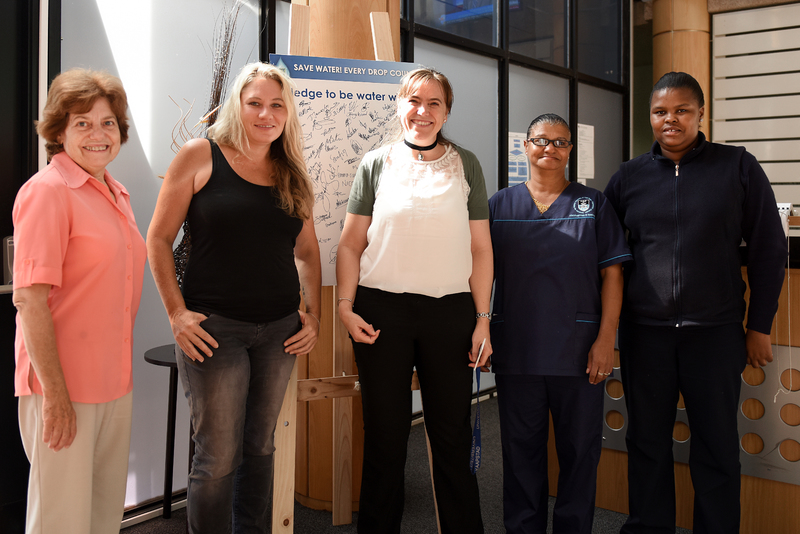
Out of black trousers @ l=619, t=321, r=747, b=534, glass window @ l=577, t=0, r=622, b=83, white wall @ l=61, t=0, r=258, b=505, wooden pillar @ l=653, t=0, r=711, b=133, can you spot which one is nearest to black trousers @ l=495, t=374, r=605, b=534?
black trousers @ l=619, t=321, r=747, b=534

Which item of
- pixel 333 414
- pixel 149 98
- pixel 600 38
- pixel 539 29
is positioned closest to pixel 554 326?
pixel 333 414

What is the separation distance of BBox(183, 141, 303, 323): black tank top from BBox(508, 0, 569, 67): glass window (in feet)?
11.1

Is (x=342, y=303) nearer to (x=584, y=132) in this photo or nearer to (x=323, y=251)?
(x=323, y=251)

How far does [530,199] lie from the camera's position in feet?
6.58

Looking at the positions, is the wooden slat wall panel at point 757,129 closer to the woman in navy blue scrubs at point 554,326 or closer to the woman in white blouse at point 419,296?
the woman in navy blue scrubs at point 554,326

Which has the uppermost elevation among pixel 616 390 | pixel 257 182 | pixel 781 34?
pixel 781 34

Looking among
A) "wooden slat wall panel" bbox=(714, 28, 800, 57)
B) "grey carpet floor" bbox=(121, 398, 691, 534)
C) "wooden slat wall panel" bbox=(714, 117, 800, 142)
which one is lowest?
"grey carpet floor" bbox=(121, 398, 691, 534)

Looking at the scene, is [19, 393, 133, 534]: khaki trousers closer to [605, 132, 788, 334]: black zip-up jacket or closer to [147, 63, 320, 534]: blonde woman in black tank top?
[147, 63, 320, 534]: blonde woman in black tank top

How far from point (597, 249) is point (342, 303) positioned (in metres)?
0.89

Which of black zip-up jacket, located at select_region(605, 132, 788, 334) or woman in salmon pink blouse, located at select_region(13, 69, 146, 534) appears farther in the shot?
black zip-up jacket, located at select_region(605, 132, 788, 334)

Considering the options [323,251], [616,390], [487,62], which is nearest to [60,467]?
[323,251]

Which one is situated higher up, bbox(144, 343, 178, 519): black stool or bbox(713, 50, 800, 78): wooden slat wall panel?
bbox(713, 50, 800, 78): wooden slat wall panel

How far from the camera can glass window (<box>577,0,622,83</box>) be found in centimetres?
516

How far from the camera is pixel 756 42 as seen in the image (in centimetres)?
553
